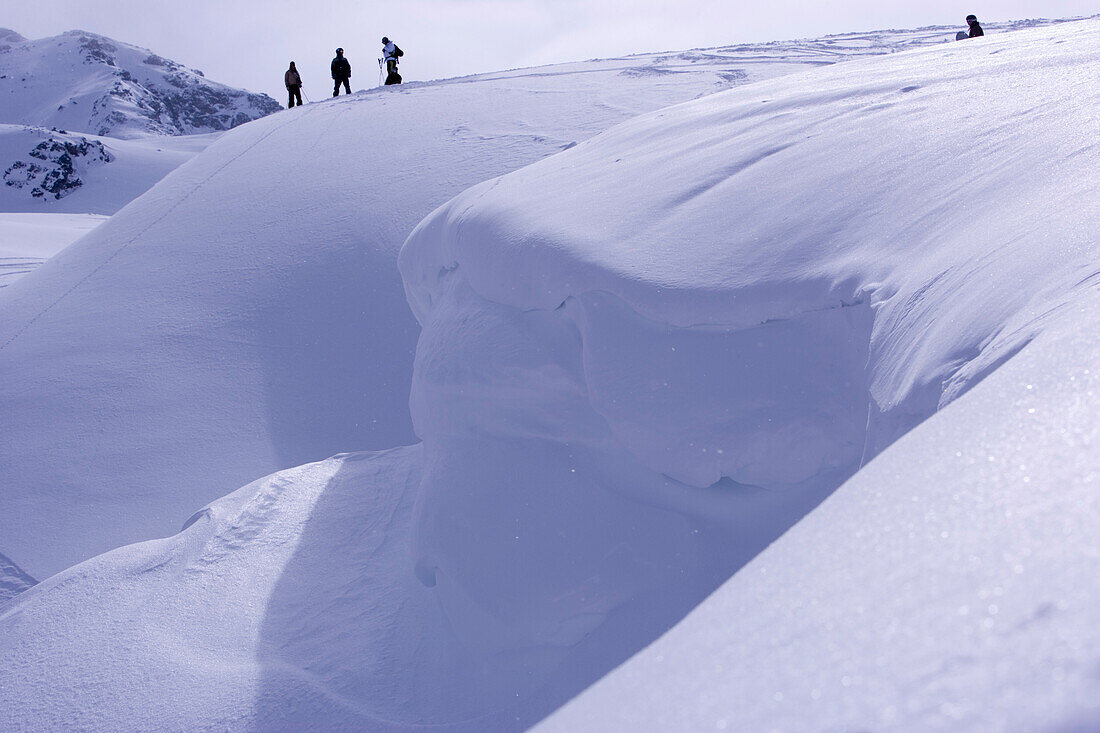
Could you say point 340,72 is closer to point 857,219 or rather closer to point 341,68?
point 341,68

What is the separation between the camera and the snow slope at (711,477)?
775 millimetres

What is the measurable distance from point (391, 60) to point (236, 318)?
584 cm

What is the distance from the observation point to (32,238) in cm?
1005

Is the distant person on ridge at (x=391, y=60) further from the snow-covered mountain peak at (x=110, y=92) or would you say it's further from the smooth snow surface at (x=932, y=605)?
the snow-covered mountain peak at (x=110, y=92)

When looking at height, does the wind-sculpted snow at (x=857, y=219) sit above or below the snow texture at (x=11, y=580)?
above

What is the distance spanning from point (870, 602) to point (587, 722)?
33 cm

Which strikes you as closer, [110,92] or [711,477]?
[711,477]

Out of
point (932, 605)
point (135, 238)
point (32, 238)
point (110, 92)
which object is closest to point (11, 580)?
point (135, 238)

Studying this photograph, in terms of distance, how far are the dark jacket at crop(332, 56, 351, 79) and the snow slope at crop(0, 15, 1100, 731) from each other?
7438mm

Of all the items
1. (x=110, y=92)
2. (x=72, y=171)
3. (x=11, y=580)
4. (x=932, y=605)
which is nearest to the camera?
(x=932, y=605)

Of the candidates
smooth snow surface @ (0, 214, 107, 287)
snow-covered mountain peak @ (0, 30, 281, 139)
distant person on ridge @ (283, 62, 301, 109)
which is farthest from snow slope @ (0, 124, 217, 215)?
snow-covered mountain peak @ (0, 30, 281, 139)

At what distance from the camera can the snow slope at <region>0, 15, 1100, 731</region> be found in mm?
775

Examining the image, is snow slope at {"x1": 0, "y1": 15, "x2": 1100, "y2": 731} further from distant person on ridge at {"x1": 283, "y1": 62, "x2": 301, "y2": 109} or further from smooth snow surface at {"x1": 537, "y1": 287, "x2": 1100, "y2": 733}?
distant person on ridge at {"x1": 283, "y1": 62, "x2": 301, "y2": 109}

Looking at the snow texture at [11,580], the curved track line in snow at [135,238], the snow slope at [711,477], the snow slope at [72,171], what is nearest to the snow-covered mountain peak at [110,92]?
the snow slope at [72,171]
